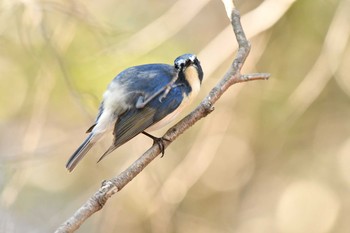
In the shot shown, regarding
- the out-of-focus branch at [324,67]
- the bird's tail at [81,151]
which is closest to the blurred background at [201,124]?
the out-of-focus branch at [324,67]

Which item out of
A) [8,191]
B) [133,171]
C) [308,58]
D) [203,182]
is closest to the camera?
[133,171]

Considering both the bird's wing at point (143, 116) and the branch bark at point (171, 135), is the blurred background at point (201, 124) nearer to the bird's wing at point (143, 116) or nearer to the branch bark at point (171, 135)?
the bird's wing at point (143, 116)

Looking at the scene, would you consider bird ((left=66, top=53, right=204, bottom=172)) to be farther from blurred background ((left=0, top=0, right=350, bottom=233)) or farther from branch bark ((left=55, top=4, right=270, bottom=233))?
blurred background ((left=0, top=0, right=350, bottom=233))

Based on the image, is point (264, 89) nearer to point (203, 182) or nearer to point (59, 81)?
point (203, 182)

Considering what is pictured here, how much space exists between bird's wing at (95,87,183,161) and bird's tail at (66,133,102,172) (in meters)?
0.06

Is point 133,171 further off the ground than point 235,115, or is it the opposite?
point 133,171

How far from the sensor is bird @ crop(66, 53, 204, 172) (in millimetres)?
1888

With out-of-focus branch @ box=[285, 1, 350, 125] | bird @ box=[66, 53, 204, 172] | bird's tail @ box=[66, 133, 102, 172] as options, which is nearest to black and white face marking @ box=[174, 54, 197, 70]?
bird @ box=[66, 53, 204, 172]

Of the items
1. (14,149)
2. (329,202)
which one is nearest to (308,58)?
(329,202)

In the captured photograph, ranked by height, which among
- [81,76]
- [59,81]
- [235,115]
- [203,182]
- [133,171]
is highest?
[133,171]

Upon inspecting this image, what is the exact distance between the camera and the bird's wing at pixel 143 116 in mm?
1870

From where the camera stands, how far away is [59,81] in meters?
3.70

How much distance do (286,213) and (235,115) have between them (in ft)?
2.29

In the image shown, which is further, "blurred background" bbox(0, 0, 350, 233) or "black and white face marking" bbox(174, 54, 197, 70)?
"blurred background" bbox(0, 0, 350, 233)
